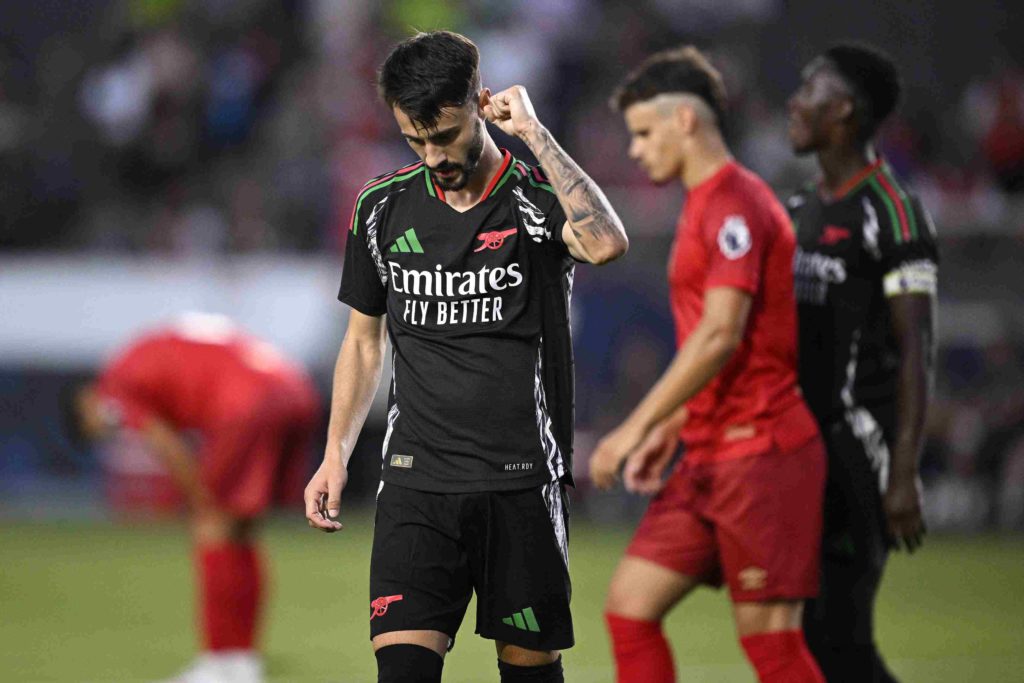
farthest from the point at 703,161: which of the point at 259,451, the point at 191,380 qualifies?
the point at 191,380

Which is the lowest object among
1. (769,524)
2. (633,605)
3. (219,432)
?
(633,605)

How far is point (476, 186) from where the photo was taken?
13.7 ft

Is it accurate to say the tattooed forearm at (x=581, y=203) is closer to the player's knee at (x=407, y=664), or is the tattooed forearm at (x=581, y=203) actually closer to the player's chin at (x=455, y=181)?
the player's chin at (x=455, y=181)

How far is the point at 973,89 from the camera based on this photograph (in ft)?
Answer: 52.6

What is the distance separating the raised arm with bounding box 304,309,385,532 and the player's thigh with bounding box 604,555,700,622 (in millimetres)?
990

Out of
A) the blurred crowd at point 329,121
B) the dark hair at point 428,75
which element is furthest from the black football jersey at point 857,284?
the blurred crowd at point 329,121

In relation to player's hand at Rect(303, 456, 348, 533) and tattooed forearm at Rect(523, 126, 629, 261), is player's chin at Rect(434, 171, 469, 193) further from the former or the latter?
player's hand at Rect(303, 456, 348, 533)

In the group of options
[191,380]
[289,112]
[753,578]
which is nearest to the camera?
[753,578]

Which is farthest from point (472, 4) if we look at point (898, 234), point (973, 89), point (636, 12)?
point (898, 234)

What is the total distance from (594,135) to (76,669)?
8.70 m

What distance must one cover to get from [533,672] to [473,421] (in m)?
0.70

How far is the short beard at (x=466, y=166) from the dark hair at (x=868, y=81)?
71.3 inches

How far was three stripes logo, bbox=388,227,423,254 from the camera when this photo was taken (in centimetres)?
417

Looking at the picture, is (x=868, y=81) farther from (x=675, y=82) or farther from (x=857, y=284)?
(x=675, y=82)
